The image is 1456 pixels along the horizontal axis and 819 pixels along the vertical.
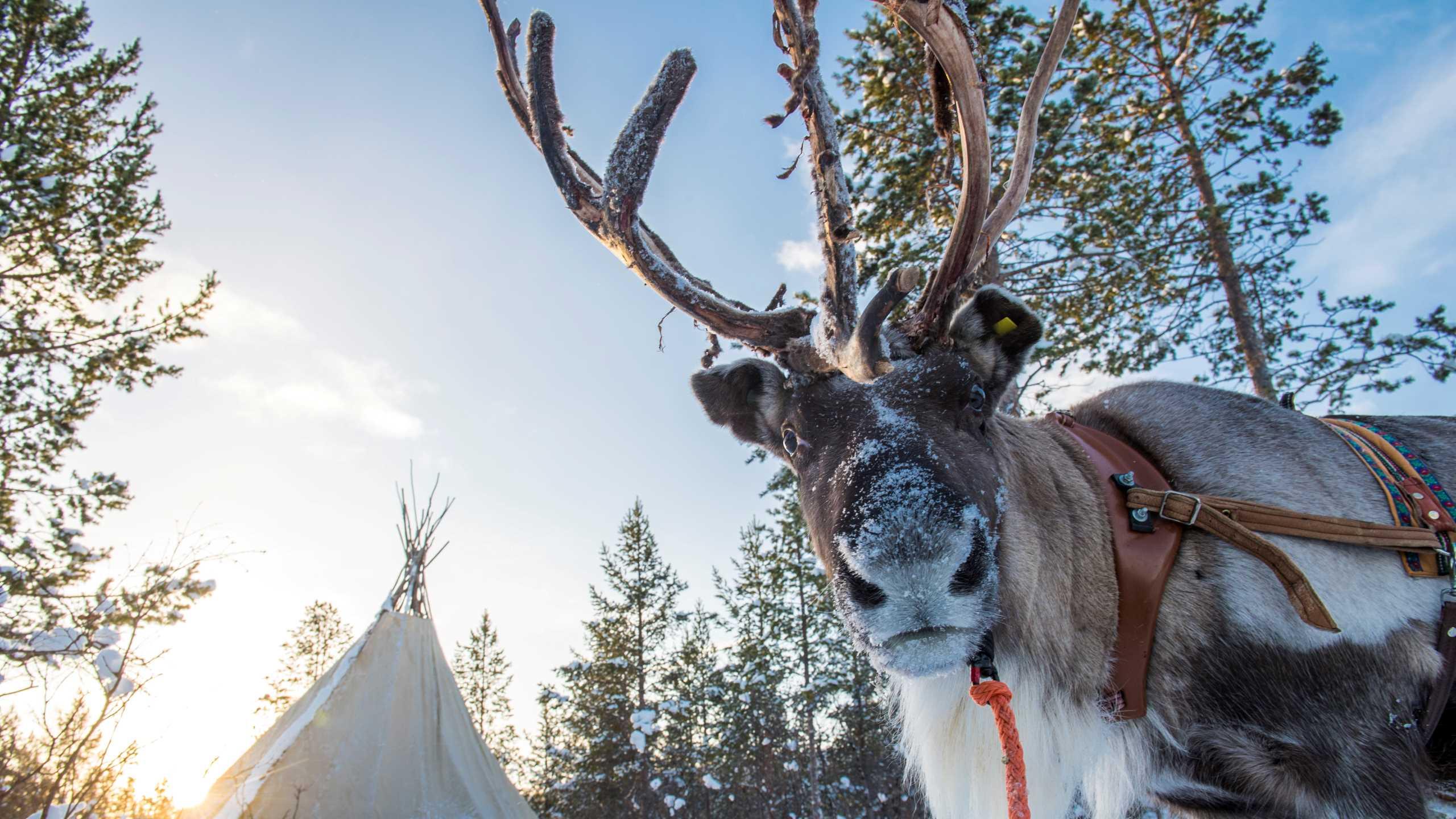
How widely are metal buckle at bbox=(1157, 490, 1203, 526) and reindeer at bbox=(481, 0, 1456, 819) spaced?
4.3 inches

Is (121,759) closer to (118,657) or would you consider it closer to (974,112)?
(118,657)

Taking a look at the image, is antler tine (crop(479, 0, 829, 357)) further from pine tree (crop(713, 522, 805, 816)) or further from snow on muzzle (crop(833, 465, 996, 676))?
pine tree (crop(713, 522, 805, 816))

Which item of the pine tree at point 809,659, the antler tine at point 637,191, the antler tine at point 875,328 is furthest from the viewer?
the pine tree at point 809,659

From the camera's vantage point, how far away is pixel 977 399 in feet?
7.79

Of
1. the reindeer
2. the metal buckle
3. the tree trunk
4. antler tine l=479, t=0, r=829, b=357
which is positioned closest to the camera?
the reindeer

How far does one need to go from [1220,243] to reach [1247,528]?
1020 cm

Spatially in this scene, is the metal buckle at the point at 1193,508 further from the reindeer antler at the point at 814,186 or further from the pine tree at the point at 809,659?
the pine tree at the point at 809,659

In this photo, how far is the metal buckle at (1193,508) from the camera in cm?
217

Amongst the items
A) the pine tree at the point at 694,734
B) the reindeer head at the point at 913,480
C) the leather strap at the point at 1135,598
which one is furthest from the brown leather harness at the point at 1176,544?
the pine tree at the point at 694,734

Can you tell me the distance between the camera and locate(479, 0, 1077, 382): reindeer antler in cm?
249

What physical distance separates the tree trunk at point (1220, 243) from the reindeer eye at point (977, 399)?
31.0ft

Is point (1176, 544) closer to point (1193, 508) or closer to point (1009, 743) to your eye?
point (1193, 508)

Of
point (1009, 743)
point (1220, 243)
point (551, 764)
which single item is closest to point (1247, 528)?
point (1009, 743)

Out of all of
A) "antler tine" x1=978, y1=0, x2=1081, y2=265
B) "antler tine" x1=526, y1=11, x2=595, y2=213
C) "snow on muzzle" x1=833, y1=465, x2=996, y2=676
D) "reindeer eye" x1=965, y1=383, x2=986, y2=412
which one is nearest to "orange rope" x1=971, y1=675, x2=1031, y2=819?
"snow on muzzle" x1=833, y1=465, x2=996, y2=676
